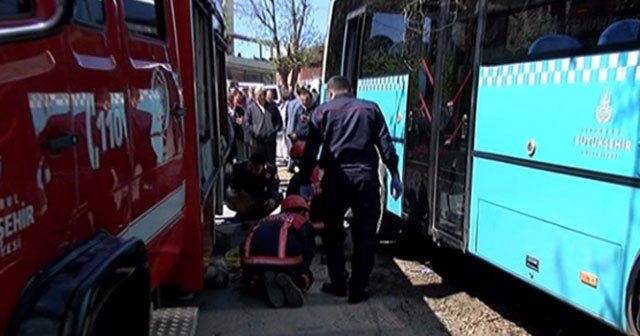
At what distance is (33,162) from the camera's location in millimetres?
1622

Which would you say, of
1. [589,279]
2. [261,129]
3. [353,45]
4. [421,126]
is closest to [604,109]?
[589,279]

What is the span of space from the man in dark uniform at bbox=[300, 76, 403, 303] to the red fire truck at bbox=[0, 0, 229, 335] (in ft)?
6.01

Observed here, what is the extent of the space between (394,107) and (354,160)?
4.08 feet

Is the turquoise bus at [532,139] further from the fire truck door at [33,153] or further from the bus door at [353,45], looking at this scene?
the fire truck door at [33,153]

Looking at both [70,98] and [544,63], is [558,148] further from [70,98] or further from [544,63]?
[70,98]

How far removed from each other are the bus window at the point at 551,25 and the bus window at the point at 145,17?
2157mm

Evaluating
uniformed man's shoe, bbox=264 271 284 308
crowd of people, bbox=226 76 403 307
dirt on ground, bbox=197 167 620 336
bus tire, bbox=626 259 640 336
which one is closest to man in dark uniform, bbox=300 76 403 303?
crowd of people, bbox=226 76 403 307

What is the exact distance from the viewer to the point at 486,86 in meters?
4.43

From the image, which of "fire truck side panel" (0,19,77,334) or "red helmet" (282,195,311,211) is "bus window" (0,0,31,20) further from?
"red helmet" (282,195,311,211)

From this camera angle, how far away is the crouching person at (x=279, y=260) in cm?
494

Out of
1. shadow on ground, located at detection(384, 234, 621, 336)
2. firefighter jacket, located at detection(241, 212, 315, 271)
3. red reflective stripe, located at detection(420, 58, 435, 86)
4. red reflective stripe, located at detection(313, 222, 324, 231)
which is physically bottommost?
shadow on ground, located at detection(384, 234, 621, 336)

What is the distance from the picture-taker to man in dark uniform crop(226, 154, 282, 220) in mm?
7168

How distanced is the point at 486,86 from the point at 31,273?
341 centimetres

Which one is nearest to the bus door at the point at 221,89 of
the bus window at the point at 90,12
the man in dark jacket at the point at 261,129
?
the man in dark jacket at the point at 261,129
